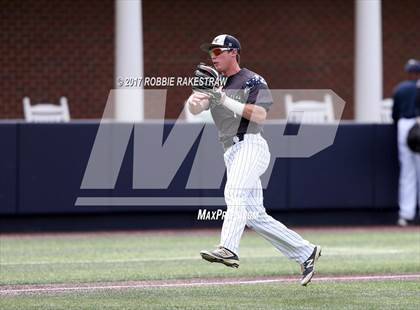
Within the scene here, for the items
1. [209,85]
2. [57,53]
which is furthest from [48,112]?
[209,85]

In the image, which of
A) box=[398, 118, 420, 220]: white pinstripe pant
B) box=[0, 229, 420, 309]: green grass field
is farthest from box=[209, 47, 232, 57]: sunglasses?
box=[398, 118, 420, 220]: white pinstripe pant

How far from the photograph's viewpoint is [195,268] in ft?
38.2

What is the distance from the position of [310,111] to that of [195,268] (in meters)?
8.03

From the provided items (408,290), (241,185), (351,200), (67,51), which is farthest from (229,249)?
(67,51)

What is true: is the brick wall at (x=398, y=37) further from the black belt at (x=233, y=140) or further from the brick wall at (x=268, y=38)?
the black belt at (x=233, y=140)

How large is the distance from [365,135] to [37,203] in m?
4.85

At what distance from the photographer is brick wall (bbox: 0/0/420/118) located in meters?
19.8

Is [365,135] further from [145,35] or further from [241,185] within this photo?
[241,185]

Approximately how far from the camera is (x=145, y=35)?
67.3 ft

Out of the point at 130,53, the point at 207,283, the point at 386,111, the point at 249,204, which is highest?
the point at 130,53

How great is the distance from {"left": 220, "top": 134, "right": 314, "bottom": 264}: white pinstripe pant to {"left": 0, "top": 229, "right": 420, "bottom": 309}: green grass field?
1.34 feet

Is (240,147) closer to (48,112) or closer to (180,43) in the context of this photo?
(48,112)

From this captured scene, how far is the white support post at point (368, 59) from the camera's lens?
1823 centimetres

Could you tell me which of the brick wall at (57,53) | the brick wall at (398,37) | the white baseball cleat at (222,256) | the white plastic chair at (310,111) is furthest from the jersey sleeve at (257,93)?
the brick wall at (398,37)
